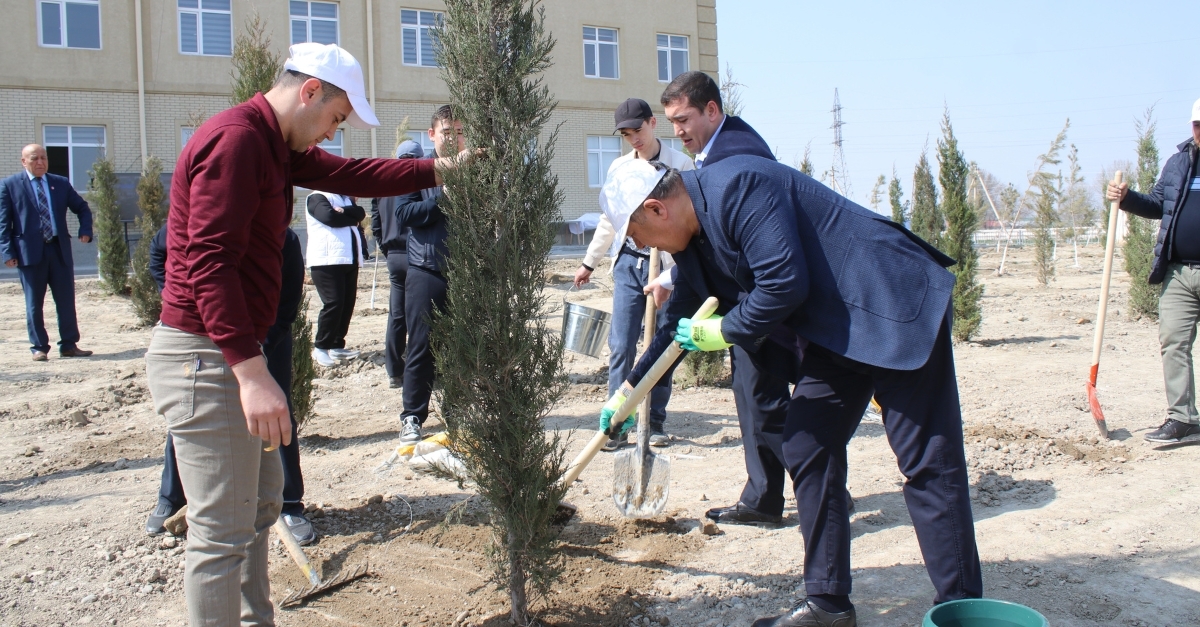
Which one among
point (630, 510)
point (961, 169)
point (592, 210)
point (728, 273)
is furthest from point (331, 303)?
point (592, 210)

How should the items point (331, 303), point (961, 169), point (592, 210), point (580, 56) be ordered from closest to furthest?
point (331, 303) → point (961, 169) → point (580, 56) → point (592, 210)

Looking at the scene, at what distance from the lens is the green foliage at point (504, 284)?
2801mm

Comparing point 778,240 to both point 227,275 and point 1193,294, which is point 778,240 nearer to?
point 227,275

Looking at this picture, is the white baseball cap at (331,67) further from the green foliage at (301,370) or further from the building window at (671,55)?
the building window at (671,55)

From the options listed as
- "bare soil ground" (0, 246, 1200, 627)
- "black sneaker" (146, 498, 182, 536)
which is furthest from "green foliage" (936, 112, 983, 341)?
"black sneaker" (146, 498, 182, 536)

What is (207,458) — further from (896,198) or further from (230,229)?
(896,198)

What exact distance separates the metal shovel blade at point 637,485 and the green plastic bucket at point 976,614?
1821 mm

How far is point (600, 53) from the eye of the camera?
→ 81.6 feet

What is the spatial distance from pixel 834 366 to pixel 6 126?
22.4m

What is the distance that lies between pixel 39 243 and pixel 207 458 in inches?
292

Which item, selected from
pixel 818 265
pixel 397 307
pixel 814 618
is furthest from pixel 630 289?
pixel 814 618

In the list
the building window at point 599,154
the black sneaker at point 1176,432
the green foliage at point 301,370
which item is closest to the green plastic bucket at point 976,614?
the black sneaker at point 1176,432

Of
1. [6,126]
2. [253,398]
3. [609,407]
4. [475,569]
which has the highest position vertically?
Result: [6,126]

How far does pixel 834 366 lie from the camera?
2924 mm
